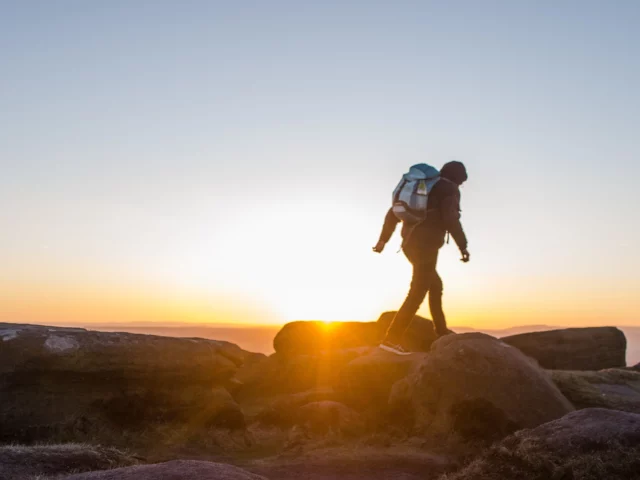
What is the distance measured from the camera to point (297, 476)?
7.57 m

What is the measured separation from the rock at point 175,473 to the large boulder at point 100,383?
178 inches

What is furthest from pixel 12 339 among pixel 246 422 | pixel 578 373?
pixel 578 373

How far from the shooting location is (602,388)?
1044cm

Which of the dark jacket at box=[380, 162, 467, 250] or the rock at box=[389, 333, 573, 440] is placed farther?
the dark jacket at box=[380, 162, 467, 250]

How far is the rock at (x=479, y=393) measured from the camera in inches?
349

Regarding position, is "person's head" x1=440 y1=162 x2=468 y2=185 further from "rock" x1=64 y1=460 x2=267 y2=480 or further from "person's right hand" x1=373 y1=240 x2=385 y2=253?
"rock" x1=64 y1=460 x2=267 y2=480

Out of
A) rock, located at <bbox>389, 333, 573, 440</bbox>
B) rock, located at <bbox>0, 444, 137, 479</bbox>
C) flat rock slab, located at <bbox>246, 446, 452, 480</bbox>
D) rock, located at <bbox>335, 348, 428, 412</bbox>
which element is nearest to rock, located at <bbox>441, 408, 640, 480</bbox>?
flat rock slab, located at <bbox>246, 446, 452, 480</bbox>

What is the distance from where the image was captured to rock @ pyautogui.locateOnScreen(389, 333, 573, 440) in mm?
8859

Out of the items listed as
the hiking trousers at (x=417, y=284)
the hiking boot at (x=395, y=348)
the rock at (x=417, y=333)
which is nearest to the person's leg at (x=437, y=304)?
the hiking trousers at (x=417, y=284)

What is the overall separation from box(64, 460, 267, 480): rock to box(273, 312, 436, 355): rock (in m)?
9.82

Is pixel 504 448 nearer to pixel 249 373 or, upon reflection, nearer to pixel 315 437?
Result: pixel 315 437

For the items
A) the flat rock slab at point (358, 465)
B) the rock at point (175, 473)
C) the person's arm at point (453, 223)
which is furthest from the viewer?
the person's arm at point (453, 223)

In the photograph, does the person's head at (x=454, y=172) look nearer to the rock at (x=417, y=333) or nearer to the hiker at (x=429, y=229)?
the hiker at (x=429, y=229)

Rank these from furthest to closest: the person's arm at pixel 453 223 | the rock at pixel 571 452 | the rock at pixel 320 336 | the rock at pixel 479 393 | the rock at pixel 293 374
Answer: the rock at pixel 320 336 < the rock at pixel 293 374 < the person's arm at pixel 453 223 < the rock at pixel 479 393 < the rock at pixel 571 452
